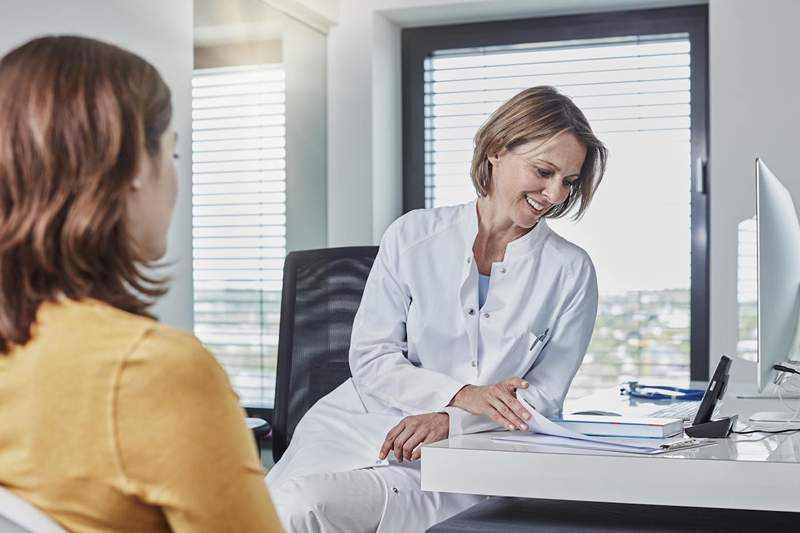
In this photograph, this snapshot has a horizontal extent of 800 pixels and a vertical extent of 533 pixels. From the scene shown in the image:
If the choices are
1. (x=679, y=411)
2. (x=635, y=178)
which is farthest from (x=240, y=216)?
(x=679, y=411)

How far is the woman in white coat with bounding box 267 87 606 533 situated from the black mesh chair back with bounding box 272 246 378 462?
0.42ft

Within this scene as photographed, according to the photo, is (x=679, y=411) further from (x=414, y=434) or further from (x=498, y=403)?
(x=414, y=434)

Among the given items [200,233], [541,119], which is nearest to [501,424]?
[541,119]

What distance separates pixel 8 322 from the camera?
2.27ft

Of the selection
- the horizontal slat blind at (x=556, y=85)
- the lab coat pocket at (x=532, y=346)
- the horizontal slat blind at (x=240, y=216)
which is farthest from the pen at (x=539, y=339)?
the horizontal slat blind at (x=556, y=85)

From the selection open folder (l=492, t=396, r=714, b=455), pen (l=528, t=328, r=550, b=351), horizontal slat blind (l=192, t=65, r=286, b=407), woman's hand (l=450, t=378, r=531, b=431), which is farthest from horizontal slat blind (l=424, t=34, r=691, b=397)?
open folder (l=492, t=396, r=714, b=455)

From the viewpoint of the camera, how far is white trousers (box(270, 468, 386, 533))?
64.7 inches

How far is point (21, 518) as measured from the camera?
0.65 metres

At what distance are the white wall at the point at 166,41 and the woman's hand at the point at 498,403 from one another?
781mm

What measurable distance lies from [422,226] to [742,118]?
1619 mm

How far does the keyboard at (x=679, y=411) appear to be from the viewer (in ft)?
5.78

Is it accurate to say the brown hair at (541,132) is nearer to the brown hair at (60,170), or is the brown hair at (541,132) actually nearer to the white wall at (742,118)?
the white wall at (742,118)

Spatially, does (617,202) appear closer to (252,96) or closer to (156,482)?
(252,96)

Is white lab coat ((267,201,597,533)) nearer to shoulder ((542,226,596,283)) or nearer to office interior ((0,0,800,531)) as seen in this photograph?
shoulder ((542,226,596,283))
